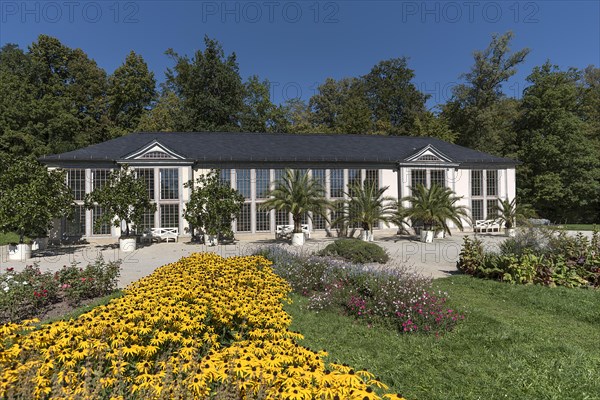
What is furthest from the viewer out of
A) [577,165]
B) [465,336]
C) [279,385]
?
[577,165]

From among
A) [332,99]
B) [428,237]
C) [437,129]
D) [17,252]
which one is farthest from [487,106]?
[17,252]

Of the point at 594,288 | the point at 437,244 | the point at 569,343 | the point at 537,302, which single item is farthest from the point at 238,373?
the point at 437,244

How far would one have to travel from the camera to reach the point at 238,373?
257cm

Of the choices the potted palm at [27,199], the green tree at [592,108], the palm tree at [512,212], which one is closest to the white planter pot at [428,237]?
the palm tree at [512,212]

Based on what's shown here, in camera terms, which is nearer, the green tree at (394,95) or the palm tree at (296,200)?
the palm tree at (296,200)

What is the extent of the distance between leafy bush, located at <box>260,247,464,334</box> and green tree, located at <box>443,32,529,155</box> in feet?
117

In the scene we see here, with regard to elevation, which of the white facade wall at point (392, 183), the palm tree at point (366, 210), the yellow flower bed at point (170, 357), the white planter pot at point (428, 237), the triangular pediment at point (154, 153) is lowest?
the white planter pot at point (428, 237)

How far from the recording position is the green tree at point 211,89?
40.3 m

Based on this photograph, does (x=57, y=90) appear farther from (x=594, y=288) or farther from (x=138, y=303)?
(x=594, y=288)

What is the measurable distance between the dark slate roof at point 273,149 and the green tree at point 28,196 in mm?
4101

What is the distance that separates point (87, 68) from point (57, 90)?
15.6ft

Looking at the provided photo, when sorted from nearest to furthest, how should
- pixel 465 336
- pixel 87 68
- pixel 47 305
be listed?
1. pixel 465 336
2. pixel 47 305
3. pixel 87 68

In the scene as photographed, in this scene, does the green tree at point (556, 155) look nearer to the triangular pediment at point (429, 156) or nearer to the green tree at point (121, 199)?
the triangular pediment at point (429, 156)

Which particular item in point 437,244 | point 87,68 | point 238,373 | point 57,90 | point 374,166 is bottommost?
point 437,244
